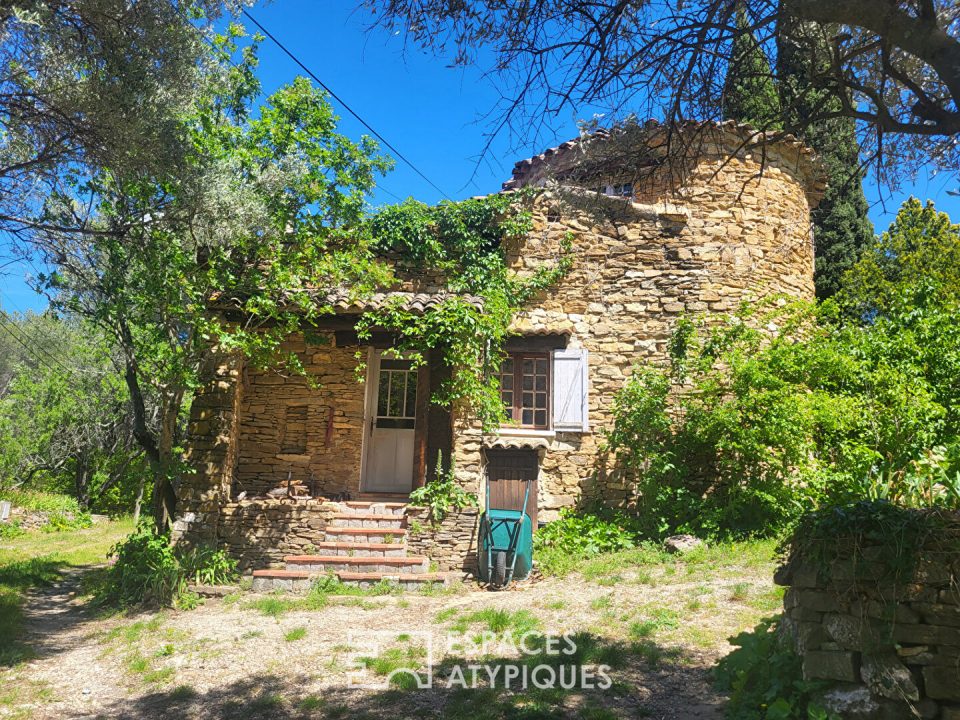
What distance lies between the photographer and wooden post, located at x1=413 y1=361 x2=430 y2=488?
966 cm

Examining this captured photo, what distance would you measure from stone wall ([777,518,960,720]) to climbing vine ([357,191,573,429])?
585 centimetres

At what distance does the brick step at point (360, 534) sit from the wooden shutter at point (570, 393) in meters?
2.89

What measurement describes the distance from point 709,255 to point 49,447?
56.4 feet

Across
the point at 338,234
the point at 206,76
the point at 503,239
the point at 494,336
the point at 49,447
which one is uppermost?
the point at 206,76

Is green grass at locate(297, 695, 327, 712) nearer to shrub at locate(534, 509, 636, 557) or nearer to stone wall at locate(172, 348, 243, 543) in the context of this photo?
stone wall at locate(172, 348, 243, 543)

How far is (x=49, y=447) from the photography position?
1764cm

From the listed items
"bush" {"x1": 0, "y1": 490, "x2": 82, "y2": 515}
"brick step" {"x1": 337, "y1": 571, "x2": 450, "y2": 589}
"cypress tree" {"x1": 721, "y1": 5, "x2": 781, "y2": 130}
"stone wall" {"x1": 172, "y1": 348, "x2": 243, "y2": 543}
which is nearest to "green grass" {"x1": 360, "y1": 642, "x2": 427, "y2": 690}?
"brick step" {"x1": 337, "y1": 571, "x2": 450, "y2": 589}

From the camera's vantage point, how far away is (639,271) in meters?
10.6

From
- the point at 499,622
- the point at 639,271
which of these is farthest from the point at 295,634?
the point at 639,271

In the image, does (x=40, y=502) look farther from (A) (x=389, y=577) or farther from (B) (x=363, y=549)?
(A) (x=389, y=577)

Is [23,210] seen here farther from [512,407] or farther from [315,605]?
[512,407]

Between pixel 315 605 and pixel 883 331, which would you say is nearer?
pixel 315 605

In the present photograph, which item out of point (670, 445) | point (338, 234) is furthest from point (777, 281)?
point (338, 234)

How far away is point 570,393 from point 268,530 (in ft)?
15.5
